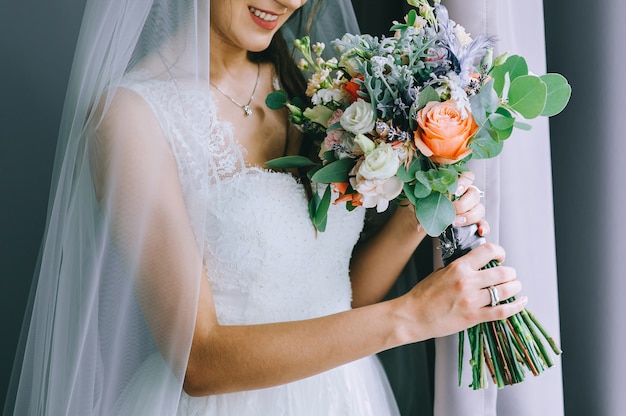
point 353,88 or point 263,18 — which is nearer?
point 353,88

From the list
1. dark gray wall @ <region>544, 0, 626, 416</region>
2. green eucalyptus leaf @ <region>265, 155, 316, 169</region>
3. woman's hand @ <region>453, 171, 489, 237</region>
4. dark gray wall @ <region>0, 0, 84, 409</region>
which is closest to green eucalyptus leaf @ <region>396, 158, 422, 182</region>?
woman's hand @ <region>453, 171, 489, 237</region>

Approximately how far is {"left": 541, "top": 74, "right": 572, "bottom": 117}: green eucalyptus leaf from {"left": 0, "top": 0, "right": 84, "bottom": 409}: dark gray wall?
100cm

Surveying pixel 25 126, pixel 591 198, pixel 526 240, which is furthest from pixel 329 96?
pixel 25 126

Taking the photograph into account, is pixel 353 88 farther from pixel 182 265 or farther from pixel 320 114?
pixel 182 265

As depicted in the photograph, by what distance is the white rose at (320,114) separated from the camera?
112cm

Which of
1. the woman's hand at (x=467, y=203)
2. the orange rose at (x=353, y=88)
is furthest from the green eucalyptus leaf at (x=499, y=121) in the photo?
the orange rose at (x=353, y=88)

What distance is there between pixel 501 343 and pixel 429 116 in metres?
0.42

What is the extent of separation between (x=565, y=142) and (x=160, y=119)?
840 mm

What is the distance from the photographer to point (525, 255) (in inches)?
49.8

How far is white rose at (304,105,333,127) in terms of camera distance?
3.69ft

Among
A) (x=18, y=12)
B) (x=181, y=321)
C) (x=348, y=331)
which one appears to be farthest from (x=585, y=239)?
(x=18, y=12)

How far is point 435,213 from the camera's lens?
40.0 inches

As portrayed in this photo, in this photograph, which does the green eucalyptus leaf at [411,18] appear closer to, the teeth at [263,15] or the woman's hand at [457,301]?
the teeth at [263,15]

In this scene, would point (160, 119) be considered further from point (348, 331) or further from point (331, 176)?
point (348, 331)
